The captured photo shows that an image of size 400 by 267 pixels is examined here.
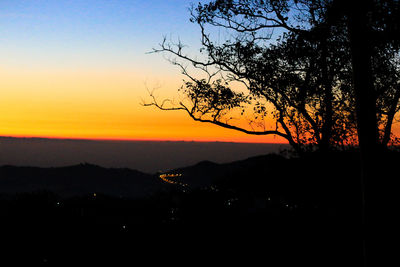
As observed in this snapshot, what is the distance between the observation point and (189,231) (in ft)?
41.8

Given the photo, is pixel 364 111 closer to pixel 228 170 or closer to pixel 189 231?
Result: pixel 189 231

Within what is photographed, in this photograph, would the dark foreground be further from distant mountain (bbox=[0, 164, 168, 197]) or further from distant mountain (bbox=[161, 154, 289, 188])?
distant mountain (bbox=[0, 164, 168, 197])

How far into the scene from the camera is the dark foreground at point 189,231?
10.9 metres

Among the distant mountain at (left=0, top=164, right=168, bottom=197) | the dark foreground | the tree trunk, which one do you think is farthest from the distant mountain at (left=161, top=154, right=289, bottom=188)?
the tree trunk

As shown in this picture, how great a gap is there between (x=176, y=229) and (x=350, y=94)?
12.1m

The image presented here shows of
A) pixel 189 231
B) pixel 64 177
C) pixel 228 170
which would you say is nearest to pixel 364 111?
pixel 189 231

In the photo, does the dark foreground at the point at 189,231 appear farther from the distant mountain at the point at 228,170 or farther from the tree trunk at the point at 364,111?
the distant mountain at the point at 228,170

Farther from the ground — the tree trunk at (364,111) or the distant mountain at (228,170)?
the tree trunk at (364,111)

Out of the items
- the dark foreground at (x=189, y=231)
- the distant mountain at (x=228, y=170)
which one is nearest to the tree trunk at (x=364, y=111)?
the dark foreground at (x=189, y=231)

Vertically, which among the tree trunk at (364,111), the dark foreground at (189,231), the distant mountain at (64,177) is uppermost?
the tree trunk at (364,111)

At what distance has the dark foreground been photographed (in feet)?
35.9

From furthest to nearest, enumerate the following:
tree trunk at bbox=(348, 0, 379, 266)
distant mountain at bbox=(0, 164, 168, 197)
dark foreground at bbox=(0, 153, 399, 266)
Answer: distant mountain at bbox=(0, 164, 168, 197)
dark foreground at bbox=(0, 153, 399, 266)
tree trunk at bbox=(348, 0, 379, 266)

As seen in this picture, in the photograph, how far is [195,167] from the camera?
138ft

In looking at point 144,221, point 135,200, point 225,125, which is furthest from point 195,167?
point 144,221
